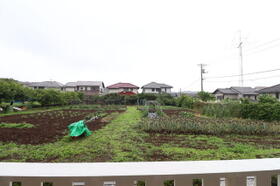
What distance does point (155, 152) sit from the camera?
4016 millimetres

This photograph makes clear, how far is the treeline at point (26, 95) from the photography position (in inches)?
495

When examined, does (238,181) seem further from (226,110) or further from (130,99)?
(130,99)

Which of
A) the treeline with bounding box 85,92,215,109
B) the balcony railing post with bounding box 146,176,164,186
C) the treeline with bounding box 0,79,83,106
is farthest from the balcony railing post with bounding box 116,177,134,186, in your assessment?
the treeline with bounding box 85,92,215,109

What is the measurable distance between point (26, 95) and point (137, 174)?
18.8 metres

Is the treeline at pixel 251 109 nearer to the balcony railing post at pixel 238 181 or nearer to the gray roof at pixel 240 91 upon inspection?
the balcony railing post at pixel 238 181

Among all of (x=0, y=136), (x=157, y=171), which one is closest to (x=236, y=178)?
(x=157, y=171)

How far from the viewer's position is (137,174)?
0.85m

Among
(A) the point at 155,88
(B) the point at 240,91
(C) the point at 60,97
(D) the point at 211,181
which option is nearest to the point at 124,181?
(D) the point at 211,181

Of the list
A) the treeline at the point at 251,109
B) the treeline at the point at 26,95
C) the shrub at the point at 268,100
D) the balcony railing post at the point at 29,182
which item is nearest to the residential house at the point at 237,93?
the treeline at the point at 251,109

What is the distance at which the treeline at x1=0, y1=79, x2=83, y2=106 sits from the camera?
12.6m

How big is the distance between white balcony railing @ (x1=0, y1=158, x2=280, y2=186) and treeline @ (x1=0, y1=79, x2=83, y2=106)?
15.5 m

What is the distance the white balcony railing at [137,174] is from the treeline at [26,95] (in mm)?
15538

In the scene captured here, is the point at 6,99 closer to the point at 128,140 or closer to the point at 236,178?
the point at 128,140

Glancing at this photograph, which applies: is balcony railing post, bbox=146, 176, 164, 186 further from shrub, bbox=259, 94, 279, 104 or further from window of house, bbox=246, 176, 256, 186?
shrub, bbox=259, 94, 279, 104
